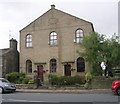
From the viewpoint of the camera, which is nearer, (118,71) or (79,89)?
(79,89)

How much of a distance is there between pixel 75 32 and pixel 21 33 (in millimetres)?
8697

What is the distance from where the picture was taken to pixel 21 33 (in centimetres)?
4638

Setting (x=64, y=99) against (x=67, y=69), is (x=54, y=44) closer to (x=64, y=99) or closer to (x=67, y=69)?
(x=67, y=69)

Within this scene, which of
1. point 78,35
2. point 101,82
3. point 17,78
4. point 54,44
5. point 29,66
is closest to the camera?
point 101,82

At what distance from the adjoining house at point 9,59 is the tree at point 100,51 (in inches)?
588

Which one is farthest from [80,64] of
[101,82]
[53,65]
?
[101,82]

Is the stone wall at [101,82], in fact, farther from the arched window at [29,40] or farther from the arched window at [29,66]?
the arched window at [29,40]

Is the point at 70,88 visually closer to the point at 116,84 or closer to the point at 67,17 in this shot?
the point at 116,84

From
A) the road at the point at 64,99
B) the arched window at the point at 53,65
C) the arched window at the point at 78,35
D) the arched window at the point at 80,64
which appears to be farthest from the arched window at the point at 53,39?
the road at the point at 64,99

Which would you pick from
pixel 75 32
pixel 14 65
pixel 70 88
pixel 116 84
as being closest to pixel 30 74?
pixel 14 65

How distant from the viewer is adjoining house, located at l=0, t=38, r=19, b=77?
148ft

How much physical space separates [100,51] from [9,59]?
17014 mm

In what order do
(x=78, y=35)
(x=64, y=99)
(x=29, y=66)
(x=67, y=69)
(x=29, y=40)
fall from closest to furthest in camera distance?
1. (x=64, y=99)
2. (x=67, y=69)
3. (x=78, y=35)
4. (x=29, y=66)
5. (x=29, y=40)

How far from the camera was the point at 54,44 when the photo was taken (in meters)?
44.0
